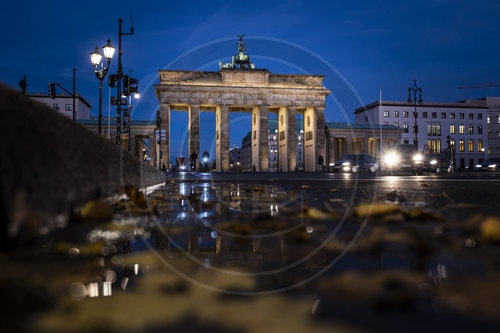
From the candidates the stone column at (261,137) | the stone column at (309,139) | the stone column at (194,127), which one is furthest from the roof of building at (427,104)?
the stone column at (194,127)

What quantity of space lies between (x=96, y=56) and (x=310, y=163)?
42669 millimetres

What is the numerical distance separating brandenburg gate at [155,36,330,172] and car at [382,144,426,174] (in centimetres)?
2954

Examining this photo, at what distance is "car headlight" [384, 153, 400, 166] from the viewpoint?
71.5 feet

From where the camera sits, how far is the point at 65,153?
1902mm

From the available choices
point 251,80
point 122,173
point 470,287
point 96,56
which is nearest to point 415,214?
point 470,287

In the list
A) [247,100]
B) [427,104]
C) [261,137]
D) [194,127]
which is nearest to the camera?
[194,127]

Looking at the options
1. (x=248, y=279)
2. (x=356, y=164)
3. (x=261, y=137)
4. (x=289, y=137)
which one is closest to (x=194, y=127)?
(x=261, y=137)

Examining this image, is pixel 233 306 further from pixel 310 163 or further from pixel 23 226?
pixel 310 163

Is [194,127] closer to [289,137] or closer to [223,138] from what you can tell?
[223,138]

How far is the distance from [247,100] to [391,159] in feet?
101

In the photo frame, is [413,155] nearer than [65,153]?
No

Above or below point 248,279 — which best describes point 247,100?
above

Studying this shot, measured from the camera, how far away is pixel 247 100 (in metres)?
50.0

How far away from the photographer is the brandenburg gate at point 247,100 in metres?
48.7
